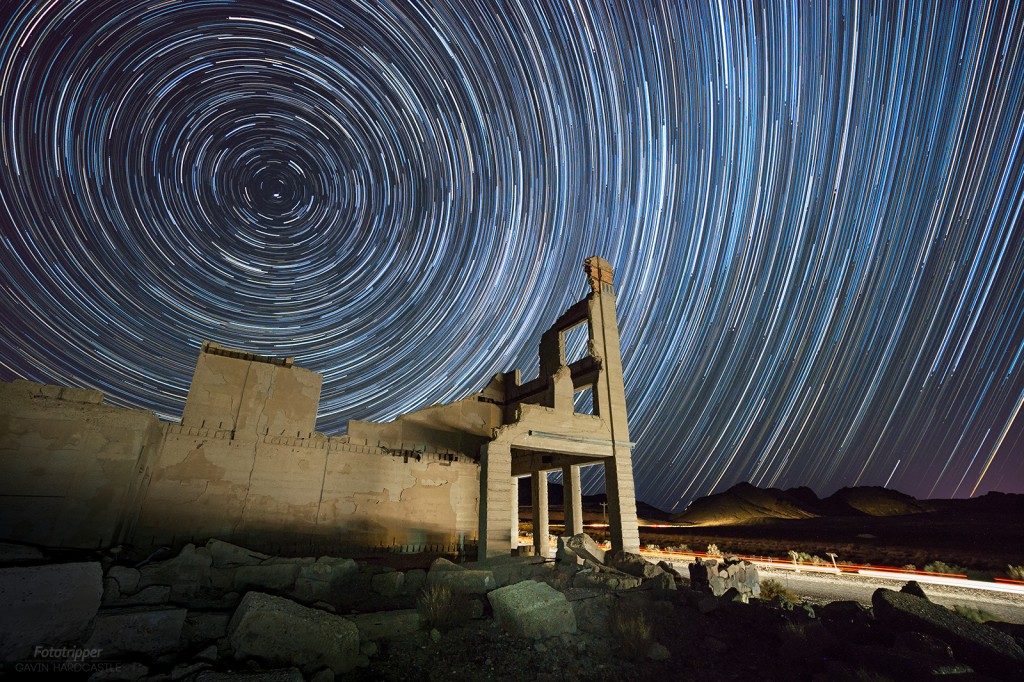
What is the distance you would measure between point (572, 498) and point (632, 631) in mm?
13420

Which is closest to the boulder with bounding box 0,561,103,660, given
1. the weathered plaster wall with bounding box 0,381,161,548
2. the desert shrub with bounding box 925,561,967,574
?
the weathered plaster wall with bounding box 0,381,161,548

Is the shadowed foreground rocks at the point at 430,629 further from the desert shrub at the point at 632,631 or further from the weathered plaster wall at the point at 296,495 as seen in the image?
the weathered plaster wall at the point at 296,495

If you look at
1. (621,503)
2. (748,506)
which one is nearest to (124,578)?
(621,503)

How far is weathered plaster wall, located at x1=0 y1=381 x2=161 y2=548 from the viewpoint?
11016 millimetres

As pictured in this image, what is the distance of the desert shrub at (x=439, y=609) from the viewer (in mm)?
7340

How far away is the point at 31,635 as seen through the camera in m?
4.98

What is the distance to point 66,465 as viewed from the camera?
11.5m

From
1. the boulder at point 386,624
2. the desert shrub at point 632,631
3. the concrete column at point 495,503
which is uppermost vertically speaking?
the concrete column at point 495,503

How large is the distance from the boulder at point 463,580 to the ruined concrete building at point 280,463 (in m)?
4.76

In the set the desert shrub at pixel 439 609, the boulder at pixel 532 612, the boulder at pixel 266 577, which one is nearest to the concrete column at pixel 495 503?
the desert shrub at pixel 439 609

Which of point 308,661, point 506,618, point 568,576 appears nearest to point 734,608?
point 568,576

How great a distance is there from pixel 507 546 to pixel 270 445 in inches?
349

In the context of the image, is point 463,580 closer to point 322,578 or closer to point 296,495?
point 322,578

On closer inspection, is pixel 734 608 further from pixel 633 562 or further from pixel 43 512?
pixel 43 512
